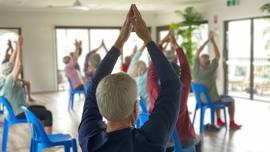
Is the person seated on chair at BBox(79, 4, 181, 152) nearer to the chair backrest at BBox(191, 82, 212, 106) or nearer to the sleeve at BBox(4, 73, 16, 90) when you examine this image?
the sleeve at BBox(4, 73, 16, 90)

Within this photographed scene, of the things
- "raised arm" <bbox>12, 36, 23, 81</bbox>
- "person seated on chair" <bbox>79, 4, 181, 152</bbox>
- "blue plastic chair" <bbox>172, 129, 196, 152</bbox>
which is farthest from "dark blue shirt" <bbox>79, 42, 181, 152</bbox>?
"raised arm" <bbox>12, 36, 23, 81</bbox>

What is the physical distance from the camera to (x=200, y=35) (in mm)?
10305

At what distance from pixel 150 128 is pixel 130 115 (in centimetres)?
9

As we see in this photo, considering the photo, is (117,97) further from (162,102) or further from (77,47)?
(77,47)

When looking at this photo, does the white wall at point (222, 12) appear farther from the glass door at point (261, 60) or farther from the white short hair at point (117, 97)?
the white short hair at point (117, 97)

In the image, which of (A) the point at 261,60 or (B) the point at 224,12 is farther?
(B) the point at 224,12

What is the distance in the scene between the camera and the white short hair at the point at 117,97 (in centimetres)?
130

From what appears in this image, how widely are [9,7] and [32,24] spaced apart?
1139mm

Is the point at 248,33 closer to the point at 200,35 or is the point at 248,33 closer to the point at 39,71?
the point at 200,35

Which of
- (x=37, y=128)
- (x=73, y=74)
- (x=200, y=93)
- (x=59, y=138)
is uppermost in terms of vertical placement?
(x=73, y=74)

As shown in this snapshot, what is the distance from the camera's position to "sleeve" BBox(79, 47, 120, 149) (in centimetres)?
142

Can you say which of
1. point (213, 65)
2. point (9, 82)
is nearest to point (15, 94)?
point (9, 82)

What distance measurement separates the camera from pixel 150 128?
52.3 inches

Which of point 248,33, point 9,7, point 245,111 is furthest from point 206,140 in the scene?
point 9,7
